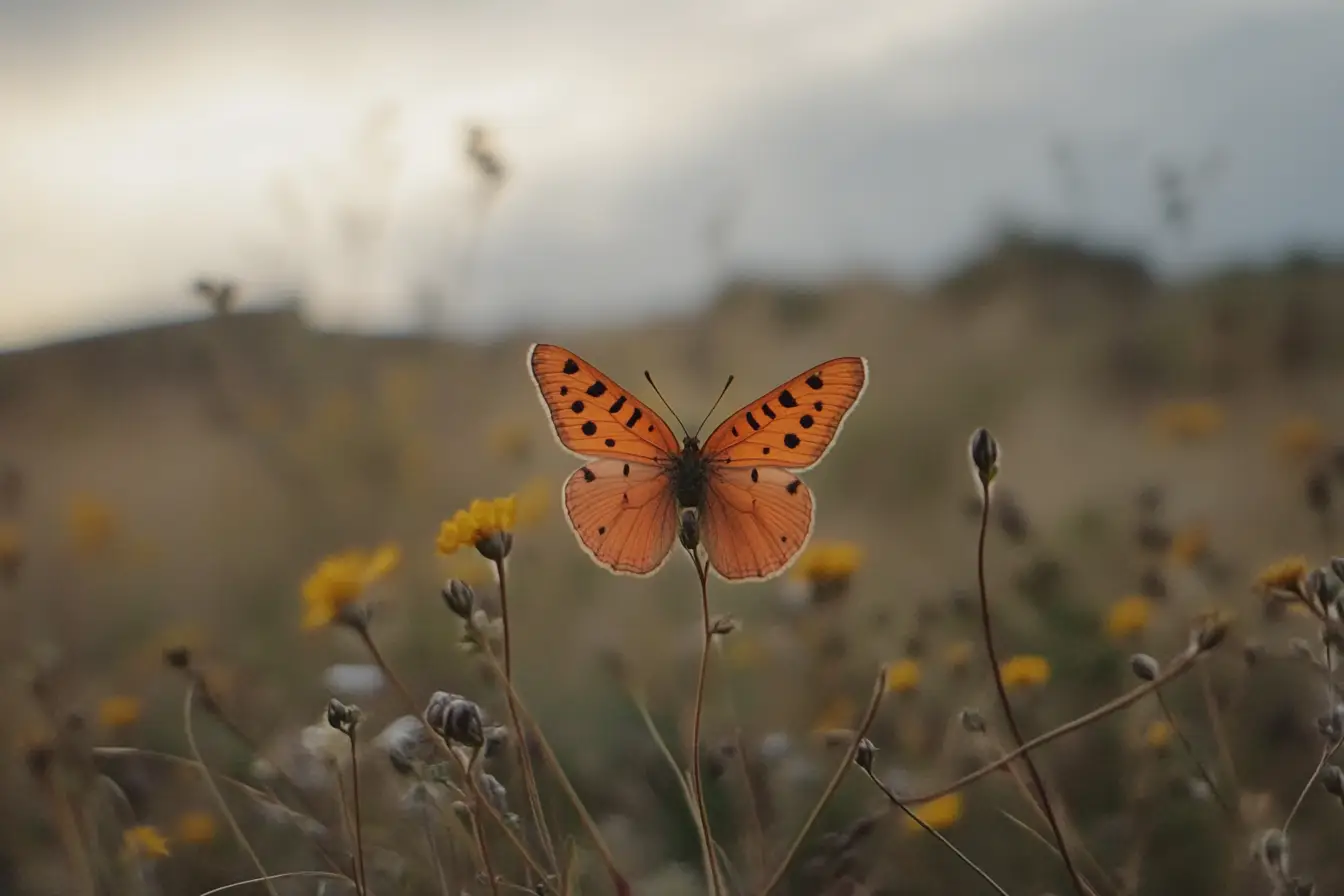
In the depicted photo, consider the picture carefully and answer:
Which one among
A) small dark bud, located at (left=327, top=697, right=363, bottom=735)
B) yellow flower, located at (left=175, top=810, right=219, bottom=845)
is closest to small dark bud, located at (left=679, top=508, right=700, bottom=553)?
small dark bud, located at (left=327, top=697, right=363, bottom=735)

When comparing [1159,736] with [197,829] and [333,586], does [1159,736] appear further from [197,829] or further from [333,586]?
[197,829]

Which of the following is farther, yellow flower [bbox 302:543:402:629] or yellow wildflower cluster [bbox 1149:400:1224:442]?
yellow wildflower cluster [bbox 1149:400:1224:442]

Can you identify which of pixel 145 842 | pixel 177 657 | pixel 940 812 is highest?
pixel 177 657

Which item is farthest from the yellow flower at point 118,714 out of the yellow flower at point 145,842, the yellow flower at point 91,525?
the yellow flower at point 91,525

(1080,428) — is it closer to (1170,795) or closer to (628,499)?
(1170,795)

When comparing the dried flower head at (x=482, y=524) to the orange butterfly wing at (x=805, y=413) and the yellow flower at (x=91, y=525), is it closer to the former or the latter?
the orange butterfly wing at (x=805, y=413)

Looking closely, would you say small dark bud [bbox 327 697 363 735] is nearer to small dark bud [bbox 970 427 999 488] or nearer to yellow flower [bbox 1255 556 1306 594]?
small dark bud [bbox 970 427 999 488]

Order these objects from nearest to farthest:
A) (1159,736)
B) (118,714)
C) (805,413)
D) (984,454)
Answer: (984,454)
(805,413)
(1159,736)
(118,714)

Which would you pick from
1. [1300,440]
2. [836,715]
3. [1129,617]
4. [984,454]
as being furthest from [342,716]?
[1300,440]

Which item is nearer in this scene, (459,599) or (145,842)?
(459,599)
